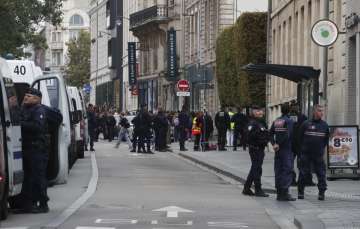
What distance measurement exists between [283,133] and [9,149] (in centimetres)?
651

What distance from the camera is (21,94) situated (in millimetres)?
23031

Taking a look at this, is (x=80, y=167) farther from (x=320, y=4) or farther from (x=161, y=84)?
(x=161, y=84)

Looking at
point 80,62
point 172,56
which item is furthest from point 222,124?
point 80,62

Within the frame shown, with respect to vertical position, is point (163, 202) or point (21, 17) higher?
point (21, 17)

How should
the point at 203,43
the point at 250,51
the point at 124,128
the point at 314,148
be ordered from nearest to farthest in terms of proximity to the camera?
the point at 314,148 < the point at 124,128 < the point at 250,51 < the point at 203,43

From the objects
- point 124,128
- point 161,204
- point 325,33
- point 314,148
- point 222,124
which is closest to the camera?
point 161,204

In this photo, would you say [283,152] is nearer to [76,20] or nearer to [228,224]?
[228,224]

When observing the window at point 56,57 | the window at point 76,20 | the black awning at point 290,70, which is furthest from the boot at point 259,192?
the window at point 56,57

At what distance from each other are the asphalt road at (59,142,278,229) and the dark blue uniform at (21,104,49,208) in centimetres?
71

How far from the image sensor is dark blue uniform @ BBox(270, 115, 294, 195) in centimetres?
2089

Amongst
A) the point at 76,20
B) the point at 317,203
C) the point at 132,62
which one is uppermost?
the point at 76,20

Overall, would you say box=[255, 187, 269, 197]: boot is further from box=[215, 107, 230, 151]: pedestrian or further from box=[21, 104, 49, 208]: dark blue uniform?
box=[215, 107, 230, 151]: pedestrian

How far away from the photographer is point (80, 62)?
151 meters

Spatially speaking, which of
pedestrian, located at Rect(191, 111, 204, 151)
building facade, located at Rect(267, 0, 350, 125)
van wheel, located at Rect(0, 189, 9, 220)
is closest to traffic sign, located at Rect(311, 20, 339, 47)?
building facade, located at Rect(267, 0, 350, 125)
